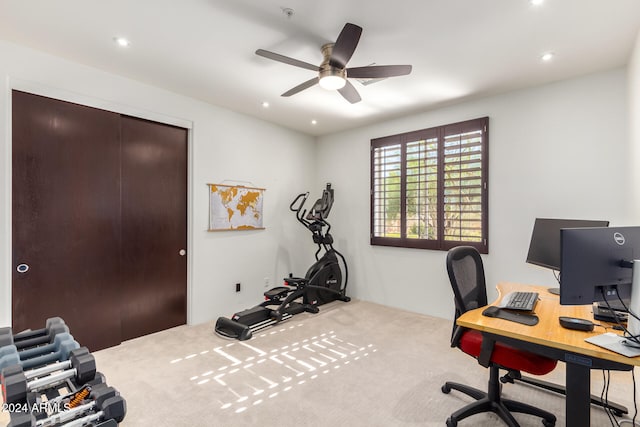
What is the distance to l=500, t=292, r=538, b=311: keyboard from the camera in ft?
6.10

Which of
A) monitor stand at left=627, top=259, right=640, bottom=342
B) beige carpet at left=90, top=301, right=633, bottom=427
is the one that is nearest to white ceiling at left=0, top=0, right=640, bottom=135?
monitor stand at left=627, top=259, right=640, bottom=342

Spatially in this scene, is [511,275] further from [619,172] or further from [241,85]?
[241,85]

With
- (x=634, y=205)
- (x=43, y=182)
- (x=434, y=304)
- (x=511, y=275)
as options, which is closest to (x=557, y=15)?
(x=634, y=205)

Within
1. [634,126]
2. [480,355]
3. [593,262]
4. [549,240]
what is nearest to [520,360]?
[480,355]

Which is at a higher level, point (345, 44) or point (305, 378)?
point (345, 44)

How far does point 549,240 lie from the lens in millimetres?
2430

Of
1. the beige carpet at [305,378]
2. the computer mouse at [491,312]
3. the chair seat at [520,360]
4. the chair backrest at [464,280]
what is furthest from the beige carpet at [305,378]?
the computer mouse at [491,312]

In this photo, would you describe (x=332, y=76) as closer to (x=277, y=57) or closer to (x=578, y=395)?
(x=277, y=57)

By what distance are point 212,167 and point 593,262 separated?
3.71 metres

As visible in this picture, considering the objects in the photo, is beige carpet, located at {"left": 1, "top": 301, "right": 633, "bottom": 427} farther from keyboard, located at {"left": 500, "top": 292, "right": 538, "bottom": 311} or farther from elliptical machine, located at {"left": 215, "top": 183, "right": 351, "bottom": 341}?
keyboard, located at {"left": 500, "top": 292, "right": 538, "bottom": 311}

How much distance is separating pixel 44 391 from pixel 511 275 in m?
3.93

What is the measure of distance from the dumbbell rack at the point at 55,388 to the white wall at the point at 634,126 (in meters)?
3.42

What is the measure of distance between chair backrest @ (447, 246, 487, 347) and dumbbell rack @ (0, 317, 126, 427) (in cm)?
182

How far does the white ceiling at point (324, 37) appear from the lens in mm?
2035
